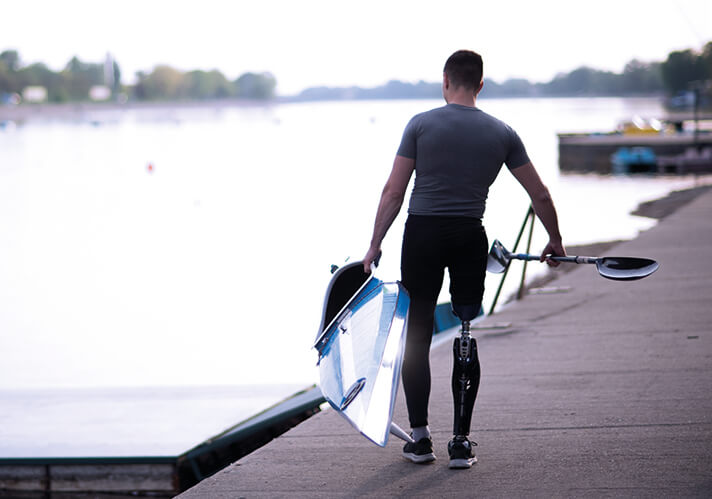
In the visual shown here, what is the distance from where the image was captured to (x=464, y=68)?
14.9 feet

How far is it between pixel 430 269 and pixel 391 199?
1.25ft

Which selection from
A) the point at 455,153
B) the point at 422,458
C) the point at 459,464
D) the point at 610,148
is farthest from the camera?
the point at 610,148

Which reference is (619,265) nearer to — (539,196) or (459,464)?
(539,196)

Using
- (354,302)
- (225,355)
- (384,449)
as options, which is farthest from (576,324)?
(225,355)

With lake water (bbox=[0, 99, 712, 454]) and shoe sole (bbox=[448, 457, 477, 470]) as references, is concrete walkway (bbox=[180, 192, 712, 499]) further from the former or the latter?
lake water (bbox=[0, 99, 712, 454])

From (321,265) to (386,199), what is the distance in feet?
78.6

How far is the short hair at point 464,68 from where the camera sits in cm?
454

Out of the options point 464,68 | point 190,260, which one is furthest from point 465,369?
point 190,260

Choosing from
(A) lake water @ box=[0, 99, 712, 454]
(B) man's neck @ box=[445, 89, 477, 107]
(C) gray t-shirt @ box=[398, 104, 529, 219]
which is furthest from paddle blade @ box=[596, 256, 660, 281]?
(A) lake water @ box=[0, 99, 712, 454]

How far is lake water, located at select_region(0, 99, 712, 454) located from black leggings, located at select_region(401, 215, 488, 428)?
5178mm

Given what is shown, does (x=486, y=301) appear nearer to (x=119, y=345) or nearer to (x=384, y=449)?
(x=119, y=345)

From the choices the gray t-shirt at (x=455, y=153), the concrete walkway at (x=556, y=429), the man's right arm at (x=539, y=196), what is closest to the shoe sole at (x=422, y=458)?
the concrete walkway at (x=556, y=429)

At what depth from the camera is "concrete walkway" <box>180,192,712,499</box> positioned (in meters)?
4.62

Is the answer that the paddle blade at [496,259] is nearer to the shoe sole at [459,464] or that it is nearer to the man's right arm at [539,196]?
the man's right arm at [539,196]
